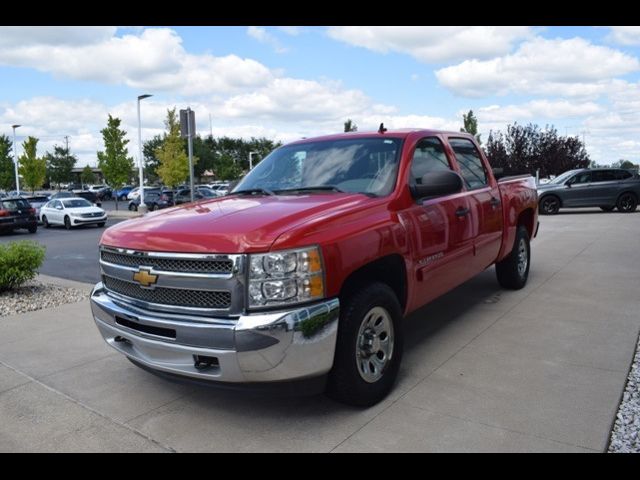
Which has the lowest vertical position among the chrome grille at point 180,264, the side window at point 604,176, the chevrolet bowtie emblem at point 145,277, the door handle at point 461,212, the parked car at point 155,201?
the parked car at point 155,201

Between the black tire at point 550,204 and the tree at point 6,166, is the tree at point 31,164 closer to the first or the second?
the tree at point 6,166

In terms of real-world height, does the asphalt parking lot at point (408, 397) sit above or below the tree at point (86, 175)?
below

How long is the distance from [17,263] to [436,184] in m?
6.17

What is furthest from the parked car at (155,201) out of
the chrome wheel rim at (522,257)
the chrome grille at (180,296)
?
the chrome grille at (180,296)

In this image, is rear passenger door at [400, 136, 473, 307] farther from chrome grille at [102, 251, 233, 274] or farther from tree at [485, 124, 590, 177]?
tree at [485, 124, 590, 177]

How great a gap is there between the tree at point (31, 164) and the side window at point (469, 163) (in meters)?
49.2

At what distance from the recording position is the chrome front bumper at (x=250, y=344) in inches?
115

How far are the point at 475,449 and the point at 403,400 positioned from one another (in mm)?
724

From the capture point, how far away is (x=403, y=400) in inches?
143

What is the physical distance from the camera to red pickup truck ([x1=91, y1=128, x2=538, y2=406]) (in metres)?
2.98

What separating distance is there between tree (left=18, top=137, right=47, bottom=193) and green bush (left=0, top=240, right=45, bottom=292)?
Result: 44718 mm

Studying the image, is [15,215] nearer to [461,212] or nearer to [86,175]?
[461,212]

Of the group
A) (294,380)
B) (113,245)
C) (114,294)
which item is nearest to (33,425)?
(114,294)

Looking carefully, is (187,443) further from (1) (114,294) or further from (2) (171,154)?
(2) (171,154)
